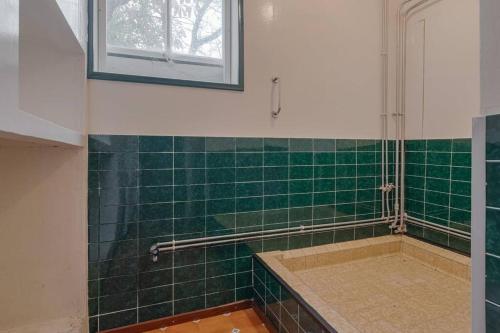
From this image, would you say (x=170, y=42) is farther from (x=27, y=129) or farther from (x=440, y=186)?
(x=440, y=186)

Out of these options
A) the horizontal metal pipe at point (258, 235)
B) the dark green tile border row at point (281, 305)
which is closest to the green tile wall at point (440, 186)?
the horizontal metal pipe at point (258, 235)

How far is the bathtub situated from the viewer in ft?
4.37

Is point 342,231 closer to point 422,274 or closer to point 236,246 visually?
point 422,274

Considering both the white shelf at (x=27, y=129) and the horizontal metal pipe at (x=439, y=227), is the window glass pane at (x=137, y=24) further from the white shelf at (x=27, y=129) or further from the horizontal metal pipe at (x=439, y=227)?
the horizontal metal pipe at (x=439, y=227)

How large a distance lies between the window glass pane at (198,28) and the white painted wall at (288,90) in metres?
0.23

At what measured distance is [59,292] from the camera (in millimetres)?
1482

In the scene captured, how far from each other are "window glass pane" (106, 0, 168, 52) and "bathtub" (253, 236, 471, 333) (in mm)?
1573

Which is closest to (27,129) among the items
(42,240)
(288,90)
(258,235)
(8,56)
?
(8,56)

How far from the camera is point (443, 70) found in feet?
6.43

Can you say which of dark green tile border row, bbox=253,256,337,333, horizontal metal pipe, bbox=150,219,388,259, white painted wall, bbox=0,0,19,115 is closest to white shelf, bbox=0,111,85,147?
white painted wall, bbox=0,0,19,115

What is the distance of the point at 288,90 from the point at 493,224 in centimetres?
154

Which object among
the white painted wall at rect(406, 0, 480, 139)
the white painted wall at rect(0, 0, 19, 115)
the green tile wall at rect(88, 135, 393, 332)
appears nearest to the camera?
the white painted wall at rect(0, 0, 19, 115)

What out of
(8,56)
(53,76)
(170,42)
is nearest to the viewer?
(8,56)

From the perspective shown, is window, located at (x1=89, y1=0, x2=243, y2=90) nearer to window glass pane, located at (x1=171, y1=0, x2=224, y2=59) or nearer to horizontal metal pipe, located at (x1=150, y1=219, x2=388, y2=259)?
window glass pane, located at (x1=171, y1=0, x2=224, y2=59)
